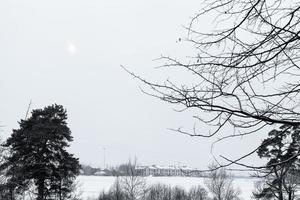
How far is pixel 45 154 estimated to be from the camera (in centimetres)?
2961

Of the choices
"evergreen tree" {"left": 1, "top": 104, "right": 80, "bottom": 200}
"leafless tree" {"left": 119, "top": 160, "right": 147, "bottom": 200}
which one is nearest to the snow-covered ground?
"leafless tree" {"left": 119, "top": 160, "right": 147, "bottom": 200}

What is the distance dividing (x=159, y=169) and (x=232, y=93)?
19790cm

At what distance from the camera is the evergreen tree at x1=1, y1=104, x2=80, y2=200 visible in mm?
28719

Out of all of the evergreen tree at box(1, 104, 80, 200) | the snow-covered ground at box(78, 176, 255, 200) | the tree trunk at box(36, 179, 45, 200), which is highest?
the evergreen tree at box(1, 104, 80, 200)

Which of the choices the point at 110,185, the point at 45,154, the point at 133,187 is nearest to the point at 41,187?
the point at 45,154

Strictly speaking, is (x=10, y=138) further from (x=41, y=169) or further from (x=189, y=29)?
(x=189, y=29)

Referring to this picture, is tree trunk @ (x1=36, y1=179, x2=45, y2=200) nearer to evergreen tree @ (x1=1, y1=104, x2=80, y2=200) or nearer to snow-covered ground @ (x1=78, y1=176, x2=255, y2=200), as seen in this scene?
evergreen tree @ (x1=1, y1=104, x2=80, y2=200)

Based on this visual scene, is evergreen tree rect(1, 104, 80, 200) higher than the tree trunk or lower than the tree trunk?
higher

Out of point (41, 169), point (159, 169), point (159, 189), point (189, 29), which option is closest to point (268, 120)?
point (189, 29)

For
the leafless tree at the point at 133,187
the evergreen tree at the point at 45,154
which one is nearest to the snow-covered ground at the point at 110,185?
the leafless tree at the point at 133,187

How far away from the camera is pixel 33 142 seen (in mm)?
29234

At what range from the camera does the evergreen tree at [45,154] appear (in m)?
28.7

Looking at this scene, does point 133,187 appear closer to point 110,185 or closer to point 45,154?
point 45,154

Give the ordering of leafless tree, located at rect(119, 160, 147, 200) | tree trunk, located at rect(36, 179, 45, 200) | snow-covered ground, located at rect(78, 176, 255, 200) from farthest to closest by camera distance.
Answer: snow-covered ground, located at rect(78, 176, 255, 200) → leafless tree, located at rect(119, 160, 147, 200) → tree trunk, located at rect(36, 179, 45, 200)
